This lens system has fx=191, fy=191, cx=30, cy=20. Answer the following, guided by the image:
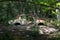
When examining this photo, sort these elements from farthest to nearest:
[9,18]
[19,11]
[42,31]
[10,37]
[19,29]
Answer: [19,11] → [9,18] → [19,29] → [42,31] → [10,37]

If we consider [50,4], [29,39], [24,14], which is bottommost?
[29,39]

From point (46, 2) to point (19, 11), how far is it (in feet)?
15.3

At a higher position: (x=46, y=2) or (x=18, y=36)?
(x=46, y=2)

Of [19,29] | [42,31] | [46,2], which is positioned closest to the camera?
[46,2]

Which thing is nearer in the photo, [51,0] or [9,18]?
[51,0]

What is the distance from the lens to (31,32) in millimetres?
4938

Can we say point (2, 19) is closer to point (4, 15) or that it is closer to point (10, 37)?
point (4, 15)

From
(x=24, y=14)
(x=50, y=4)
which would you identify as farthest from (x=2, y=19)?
(x=50, y=4)

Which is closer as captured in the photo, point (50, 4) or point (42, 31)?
point (50, 4)

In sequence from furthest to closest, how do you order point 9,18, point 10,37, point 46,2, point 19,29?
point 9,18 → point 19,29 → point 10,37 → point 46,2

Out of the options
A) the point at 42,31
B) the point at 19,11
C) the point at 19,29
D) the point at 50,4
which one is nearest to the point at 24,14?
the point at 19,11

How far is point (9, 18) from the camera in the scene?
5.81m

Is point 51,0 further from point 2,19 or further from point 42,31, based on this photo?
point 2,19

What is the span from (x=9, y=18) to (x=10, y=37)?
136cm
